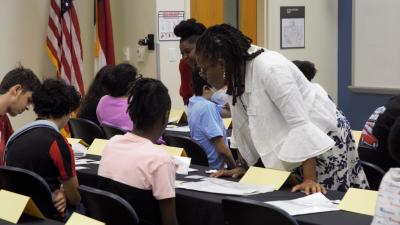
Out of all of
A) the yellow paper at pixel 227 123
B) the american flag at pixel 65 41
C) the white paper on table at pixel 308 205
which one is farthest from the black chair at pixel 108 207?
the american flag at pixel 65 41

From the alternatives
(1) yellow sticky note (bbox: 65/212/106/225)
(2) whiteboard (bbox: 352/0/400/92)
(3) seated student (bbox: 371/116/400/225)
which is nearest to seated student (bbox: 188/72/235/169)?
(1) yellow sticky note (bbox: 65/212/106/225)

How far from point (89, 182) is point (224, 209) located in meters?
1.11

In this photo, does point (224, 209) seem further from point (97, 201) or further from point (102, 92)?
point (102, 92)

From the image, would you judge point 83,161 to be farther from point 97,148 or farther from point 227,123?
point 227,123

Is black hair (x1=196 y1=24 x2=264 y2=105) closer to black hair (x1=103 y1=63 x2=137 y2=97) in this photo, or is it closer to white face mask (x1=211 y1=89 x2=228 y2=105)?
white face mask (x1=211 y1=89 x2=228 y2=105)

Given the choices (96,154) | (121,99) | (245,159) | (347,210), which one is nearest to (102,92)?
(121,99)

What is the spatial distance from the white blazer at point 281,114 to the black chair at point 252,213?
1.53 feet

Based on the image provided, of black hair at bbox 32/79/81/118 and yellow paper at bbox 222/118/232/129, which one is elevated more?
black hair at bbox 32/79/81/118

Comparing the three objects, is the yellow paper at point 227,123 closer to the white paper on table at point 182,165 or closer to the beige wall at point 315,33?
the white paper on table at point 182,165

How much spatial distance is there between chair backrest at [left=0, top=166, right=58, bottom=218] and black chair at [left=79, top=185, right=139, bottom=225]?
0.25 metres

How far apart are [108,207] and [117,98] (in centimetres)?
229

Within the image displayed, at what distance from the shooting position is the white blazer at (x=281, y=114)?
254 cm

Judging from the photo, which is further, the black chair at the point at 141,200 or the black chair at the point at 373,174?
the black chair at the point at 373,174

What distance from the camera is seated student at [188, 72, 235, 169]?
3850mm
